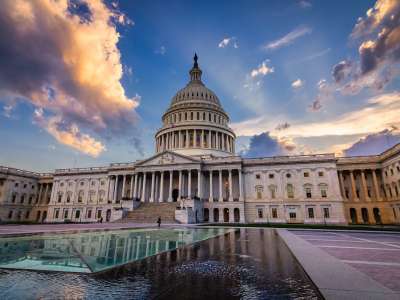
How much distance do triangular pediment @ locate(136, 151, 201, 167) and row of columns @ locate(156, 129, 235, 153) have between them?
47.9ft

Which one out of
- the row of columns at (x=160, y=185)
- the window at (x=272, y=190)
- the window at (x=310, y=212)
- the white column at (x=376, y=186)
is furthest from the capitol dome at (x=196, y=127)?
the white column at (x=376, y=186)

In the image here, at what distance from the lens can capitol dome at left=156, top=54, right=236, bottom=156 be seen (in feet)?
249

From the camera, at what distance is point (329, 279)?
658 cm

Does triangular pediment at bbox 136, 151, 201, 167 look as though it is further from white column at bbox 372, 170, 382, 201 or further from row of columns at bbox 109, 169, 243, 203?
white column at bbox 372, 170, 382, 201

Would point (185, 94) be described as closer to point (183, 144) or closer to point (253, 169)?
point (183, 144)

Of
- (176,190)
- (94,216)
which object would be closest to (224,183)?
(176,190)

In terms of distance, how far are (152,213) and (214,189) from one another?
19.3m

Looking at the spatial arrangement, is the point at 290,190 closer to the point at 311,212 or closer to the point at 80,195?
the point at 311,212

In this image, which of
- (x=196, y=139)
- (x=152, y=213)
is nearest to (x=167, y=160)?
(x=152, y=213)

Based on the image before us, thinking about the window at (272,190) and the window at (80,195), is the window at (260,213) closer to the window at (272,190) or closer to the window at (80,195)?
the window at (272,190)

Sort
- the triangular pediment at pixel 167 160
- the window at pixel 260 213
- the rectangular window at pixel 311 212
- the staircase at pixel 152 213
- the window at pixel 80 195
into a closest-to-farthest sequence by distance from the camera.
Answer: the staircase at pixel 152 213
the rectangular window at pixel 311 212
the window at pixel 260 213
the triangular pediment at pixel 167 160
the window at pixel 80 195

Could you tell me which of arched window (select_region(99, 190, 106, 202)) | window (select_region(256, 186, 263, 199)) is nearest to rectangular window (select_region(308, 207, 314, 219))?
window (select_region(256, 186, 263, 199))

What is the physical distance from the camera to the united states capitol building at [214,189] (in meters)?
53.0

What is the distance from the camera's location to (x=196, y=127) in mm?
76062
